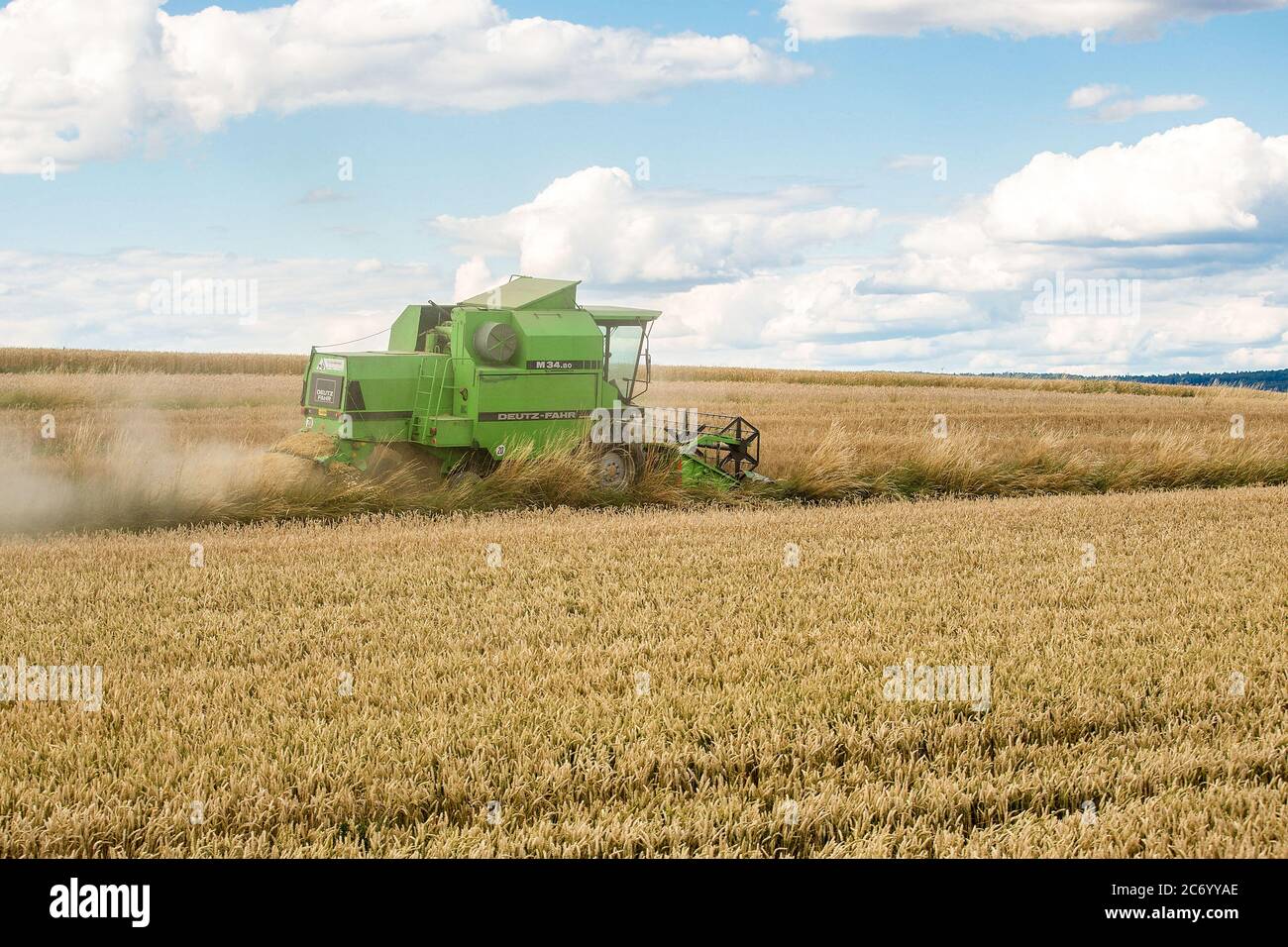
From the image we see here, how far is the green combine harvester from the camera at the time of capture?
13141 millimetres

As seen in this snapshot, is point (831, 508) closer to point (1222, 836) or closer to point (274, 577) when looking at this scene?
point (274, 577)

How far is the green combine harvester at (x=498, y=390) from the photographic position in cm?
1314

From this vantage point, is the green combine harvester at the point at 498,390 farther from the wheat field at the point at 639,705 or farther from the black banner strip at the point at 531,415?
the wheat field at the point at 639,705

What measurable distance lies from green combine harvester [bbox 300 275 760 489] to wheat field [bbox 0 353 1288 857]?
91 cm

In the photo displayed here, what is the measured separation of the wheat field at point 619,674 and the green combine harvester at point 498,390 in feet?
2.98

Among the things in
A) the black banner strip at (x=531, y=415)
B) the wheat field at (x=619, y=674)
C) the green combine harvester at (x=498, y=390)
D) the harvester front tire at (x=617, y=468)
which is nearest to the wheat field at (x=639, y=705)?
the wheat field at (x=619, y=674)

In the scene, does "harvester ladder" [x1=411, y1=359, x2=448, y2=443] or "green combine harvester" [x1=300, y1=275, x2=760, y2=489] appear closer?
"green combine harvester" [x1=300, y1=275, x2=760, y2=489]

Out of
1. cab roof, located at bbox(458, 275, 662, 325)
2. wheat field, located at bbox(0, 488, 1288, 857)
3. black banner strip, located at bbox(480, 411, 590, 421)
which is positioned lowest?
wheat field, located at bbox(0, 488, 1288, 857)

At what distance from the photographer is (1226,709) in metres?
5.66

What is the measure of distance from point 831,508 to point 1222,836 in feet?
31.4

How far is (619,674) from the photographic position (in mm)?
5922

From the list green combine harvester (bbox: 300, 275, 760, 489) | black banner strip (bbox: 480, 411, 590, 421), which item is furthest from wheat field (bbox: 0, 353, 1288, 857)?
black banner strip (bbox: 480, 411, 590, 421)

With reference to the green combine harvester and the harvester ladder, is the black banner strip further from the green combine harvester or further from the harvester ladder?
the harvester ladder
